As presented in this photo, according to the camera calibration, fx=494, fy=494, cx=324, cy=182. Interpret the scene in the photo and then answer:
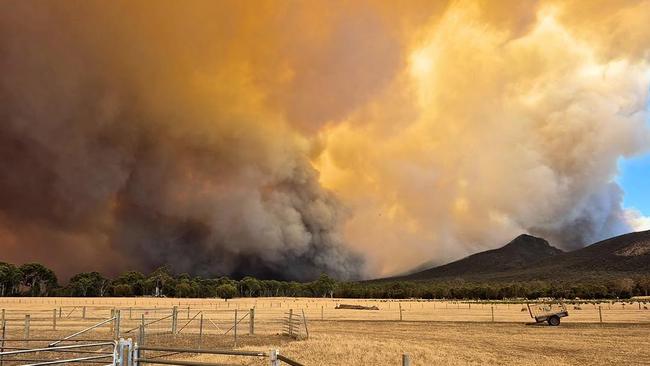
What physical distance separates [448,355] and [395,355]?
10.1ft

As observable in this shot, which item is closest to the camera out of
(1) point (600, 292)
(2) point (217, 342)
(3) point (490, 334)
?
(2) point (217, 342)

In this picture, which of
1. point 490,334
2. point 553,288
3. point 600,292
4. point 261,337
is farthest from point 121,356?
point 553,288

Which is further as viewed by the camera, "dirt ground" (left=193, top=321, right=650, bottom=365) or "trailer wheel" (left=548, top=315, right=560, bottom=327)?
"trailer wheel" (left=548, top=315, right=560, bottom=327)

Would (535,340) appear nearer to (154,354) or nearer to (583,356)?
(583,356)

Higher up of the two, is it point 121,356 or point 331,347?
point 121,356

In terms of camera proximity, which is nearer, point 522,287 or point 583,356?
point 583,356

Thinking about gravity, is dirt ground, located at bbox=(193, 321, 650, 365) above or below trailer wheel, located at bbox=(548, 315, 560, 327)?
below

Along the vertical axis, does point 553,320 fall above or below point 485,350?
above

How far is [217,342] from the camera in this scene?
3484cm

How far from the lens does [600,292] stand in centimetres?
16625

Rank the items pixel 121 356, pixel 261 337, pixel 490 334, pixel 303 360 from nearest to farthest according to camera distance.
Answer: pixel 121 356, pixel 303 360, pixel 261 337, pixel 490 334

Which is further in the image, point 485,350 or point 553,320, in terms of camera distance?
point 553,320

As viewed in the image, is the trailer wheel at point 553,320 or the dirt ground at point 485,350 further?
the trailer wheel at point 553,320

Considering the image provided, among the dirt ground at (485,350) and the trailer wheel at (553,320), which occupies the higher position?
the trailer wheel at (553,320)
